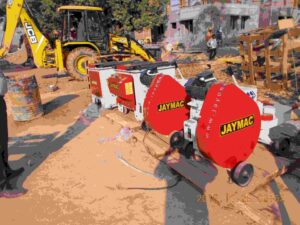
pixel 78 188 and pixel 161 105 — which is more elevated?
pixel 161 105

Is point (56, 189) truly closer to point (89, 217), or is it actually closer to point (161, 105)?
point (89, 217)

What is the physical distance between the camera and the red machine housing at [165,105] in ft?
14.2

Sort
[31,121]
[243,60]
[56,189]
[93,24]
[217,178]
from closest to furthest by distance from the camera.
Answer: [217,178] → [56,189] → [31,121] → [243,60] → [93,24]

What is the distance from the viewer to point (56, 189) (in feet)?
12.2

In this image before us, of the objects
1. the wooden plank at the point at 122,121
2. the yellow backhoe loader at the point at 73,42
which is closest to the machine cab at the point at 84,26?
the yellow backhoe loader at the point at 73,42

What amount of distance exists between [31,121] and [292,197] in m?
5.90

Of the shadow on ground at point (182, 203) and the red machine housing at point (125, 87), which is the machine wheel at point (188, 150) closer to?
the shadow on ground at point (182, 203)

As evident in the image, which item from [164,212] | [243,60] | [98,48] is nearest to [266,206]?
[164,212]

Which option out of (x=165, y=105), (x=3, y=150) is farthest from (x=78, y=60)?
(x=3, y=150)

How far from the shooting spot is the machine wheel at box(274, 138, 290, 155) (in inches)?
156

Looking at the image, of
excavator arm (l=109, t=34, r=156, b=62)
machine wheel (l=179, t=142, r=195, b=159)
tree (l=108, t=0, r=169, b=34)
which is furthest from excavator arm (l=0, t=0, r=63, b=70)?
tree (l=108, t=0, r=169, b=34)

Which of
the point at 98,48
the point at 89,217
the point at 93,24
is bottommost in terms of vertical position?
the point at 89,217

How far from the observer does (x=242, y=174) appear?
3.27 meters

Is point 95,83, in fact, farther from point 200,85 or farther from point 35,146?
point 200,85
